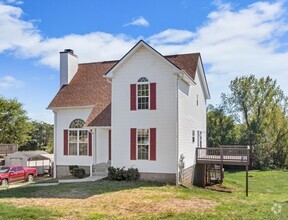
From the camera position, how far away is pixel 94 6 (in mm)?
14320

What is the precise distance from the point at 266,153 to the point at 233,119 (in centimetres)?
639

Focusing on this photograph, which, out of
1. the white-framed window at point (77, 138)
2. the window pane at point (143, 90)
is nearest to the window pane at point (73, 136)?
the white-framed window at point (77, 138)

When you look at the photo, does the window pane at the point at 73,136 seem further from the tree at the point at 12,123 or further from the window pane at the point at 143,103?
the tree at the point at 12,123

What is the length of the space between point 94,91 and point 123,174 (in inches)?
292

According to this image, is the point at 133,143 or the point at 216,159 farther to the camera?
the point at 216,159

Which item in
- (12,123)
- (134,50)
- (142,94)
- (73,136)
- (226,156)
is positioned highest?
(134,50)

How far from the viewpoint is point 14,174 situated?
22844 millimetres

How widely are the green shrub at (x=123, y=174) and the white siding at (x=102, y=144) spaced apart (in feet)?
8.97

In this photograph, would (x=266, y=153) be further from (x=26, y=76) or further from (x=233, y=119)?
(x=26, y=76)

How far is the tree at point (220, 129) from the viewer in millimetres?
40531

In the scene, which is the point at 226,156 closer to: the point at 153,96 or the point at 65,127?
the point at 153,96

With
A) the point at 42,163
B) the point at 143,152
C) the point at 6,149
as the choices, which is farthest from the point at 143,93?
the point at 6,149

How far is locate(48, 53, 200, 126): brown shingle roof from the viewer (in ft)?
69.9

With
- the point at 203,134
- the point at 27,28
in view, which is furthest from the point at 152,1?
the point at 203,134
